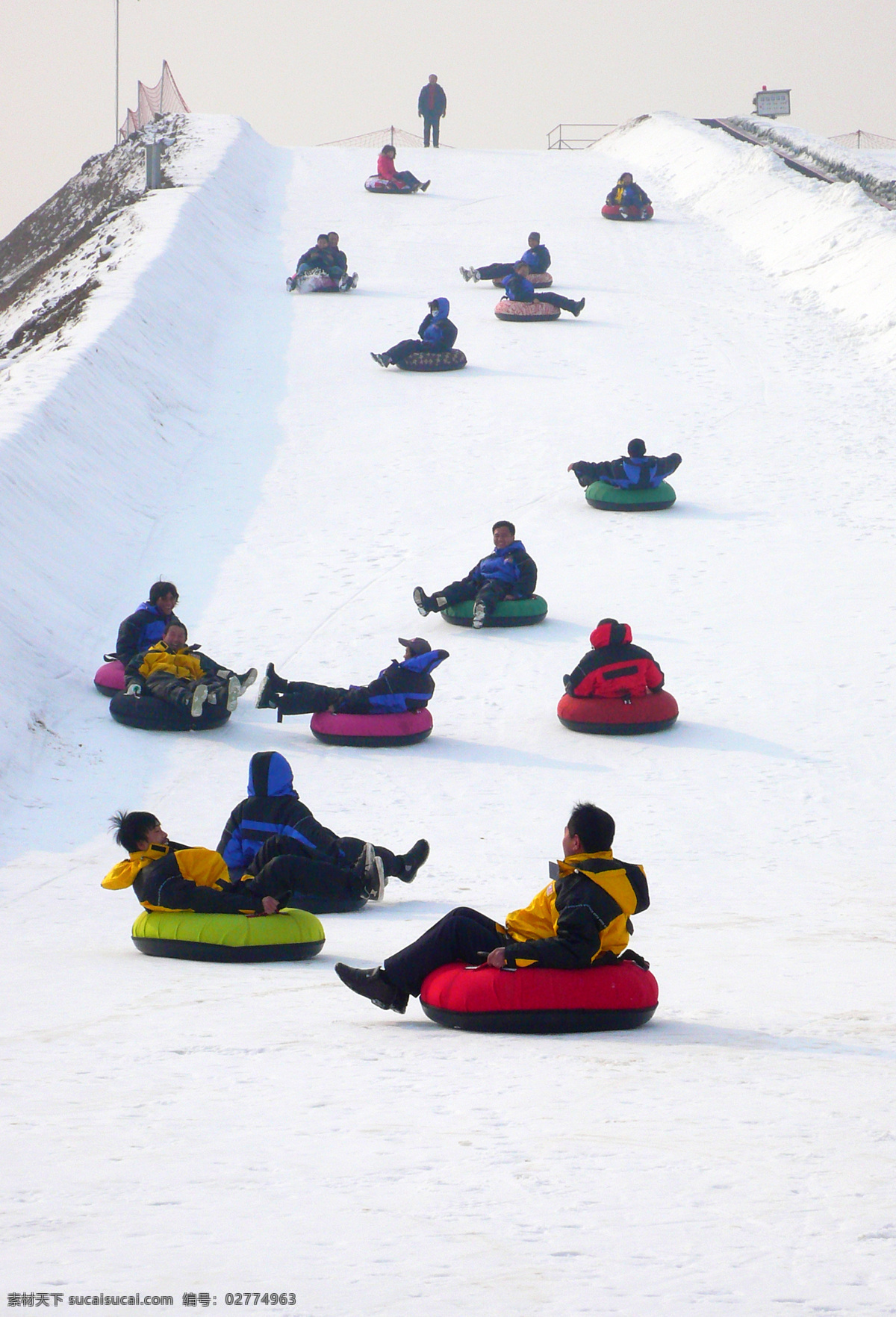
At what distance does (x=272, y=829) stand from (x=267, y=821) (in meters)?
0.04

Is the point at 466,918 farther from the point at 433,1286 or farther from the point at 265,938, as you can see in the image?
the point at 433,1286

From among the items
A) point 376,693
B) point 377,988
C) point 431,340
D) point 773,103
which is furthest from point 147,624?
point 773,103

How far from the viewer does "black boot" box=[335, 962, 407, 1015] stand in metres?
4.95

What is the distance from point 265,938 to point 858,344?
15.6 m

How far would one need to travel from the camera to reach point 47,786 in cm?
872

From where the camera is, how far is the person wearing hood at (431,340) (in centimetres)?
1869

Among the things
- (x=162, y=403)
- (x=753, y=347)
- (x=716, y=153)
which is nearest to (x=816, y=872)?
(x=162, y=403)

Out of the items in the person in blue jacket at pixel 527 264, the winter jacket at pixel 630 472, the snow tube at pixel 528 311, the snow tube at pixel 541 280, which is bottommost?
the winter jacket at pixel 630 472

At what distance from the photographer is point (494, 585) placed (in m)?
11.5

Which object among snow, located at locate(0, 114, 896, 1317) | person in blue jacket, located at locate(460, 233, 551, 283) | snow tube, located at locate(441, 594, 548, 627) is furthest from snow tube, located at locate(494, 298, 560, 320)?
snow tube, located at locate(441, 594, 548, 627)

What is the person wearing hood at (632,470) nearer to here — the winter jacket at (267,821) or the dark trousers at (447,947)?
the winter jacket at (267,821)

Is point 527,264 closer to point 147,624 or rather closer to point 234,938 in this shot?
point 147,624

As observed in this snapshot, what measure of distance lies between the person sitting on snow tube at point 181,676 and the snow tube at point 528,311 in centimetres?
1225

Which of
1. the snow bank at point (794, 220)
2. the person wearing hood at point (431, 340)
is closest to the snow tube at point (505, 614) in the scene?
the person wearing hood at point (431, 340)
